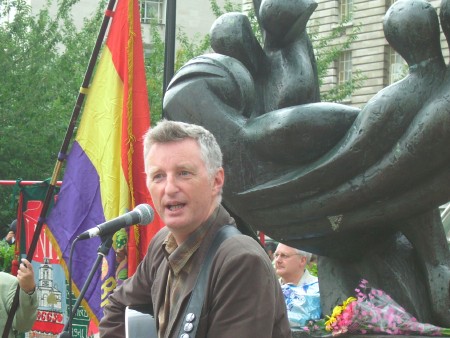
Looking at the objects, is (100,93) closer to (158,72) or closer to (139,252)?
(139,252)

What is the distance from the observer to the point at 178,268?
3016mm

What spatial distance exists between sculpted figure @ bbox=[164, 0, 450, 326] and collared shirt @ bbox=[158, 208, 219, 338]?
1.61 meters

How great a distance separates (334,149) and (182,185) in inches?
69.0

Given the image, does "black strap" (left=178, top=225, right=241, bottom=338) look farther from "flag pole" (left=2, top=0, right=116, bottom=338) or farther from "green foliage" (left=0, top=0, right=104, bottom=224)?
"green foliage" (left=0, top=0, right=104, bottom=224)

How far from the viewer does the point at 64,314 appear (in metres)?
7.48

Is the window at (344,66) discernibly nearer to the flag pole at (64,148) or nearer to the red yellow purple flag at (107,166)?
the red yellow purple flag at (107,166)

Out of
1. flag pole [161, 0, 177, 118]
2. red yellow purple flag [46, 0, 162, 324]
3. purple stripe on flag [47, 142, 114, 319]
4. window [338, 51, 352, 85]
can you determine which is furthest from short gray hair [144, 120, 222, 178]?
window [338, 51, 352, 85]

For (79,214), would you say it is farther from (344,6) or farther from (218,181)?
(344,6)

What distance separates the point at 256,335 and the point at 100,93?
3.97 meters

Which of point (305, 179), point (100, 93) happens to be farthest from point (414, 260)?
point (100, 93)

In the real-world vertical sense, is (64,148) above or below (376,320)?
above

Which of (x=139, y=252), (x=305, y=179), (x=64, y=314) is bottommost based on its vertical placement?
(x=64, y=314)

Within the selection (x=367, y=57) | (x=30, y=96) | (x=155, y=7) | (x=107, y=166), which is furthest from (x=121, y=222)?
(x=155, y=7)

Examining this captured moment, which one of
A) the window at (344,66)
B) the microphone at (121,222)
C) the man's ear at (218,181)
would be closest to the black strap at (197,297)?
the man's ear at (218,181)
